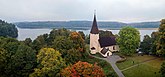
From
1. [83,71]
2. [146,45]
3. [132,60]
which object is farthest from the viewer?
[146,45]

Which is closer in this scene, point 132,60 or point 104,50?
point 132,60

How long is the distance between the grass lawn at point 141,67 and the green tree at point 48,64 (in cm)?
1288

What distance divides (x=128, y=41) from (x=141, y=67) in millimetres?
9580

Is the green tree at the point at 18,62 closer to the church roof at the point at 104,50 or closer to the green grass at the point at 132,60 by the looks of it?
the green grass at the point at 132,60

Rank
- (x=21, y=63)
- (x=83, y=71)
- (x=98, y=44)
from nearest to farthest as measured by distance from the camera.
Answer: (x=83, y=71) → (x=21, y=63) → (x=98, y=44)

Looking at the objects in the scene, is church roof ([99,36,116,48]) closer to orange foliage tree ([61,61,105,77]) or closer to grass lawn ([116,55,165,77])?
grass lawn ([116,55,165,77])

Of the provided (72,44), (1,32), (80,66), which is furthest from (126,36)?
(1,32)

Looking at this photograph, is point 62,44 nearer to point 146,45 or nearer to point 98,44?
point 98,44

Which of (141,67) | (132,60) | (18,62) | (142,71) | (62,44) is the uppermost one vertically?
(62,44)

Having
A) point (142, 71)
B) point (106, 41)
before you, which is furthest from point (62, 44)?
point (106, 41)

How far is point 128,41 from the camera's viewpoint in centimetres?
5406

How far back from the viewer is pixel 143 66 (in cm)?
4647

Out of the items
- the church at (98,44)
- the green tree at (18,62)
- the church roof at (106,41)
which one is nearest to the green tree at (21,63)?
the green tree at (18,62)

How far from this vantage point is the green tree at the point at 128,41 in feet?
178
